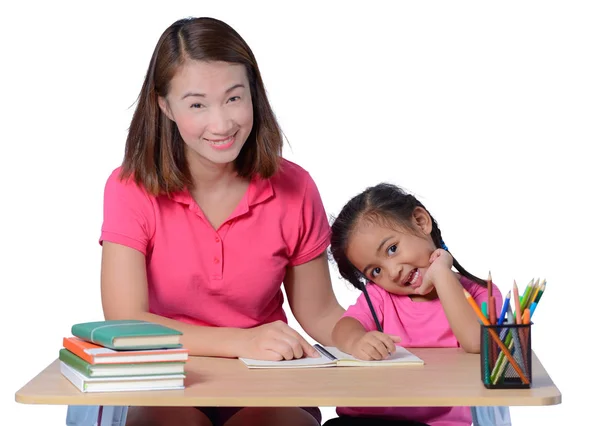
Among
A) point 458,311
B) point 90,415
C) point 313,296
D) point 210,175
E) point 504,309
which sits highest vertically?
point 210,175

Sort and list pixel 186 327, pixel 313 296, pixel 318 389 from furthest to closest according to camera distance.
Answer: pixel 313 296 < pixel 186 327 < pixel 318 389

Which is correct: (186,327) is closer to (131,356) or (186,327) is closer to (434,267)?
(131,356)

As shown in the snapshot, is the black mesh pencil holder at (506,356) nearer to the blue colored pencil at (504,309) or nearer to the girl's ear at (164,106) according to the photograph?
the blue colored pencil at (504,309)

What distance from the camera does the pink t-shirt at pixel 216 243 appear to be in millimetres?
2674

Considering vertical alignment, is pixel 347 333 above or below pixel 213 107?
below

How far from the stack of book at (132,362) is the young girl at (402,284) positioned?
1.74 feet

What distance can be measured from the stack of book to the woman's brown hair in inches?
26.1

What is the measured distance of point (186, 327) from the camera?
8.08 ft

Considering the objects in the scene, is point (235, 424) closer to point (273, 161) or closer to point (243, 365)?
point (243, 365)

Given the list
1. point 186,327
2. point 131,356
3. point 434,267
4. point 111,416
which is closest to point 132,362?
point 131,356

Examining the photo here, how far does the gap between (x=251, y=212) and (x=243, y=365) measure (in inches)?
22.5

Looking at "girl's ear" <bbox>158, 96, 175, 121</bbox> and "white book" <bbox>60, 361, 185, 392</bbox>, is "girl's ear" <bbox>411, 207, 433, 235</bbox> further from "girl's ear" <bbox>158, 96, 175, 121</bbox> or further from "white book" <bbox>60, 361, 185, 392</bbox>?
"white book" <bbox>60, 361, 185, 392</bbox>

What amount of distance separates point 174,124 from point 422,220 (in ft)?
2.22

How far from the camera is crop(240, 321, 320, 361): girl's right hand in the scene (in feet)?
7.61
